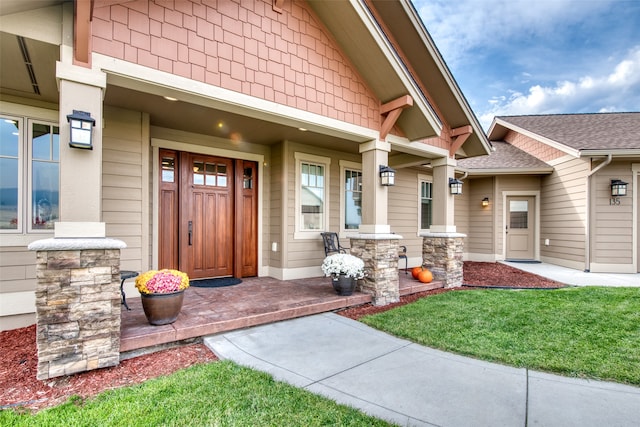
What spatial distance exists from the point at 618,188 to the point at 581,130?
2644 mm

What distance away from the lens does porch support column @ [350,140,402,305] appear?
4.58 metres

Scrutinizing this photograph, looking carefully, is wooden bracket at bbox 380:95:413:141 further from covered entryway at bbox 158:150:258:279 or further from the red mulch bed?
the red mulch bed

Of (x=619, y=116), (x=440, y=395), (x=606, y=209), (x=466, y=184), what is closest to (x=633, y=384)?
(x=440, y=395)

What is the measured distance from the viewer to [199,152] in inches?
206

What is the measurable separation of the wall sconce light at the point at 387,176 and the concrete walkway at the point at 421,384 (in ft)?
7.48

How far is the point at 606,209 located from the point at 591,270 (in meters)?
1.54

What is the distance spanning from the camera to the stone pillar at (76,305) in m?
2.31

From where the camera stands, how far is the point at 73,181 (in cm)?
246

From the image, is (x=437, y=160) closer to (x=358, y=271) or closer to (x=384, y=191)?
(x=384, y=191)

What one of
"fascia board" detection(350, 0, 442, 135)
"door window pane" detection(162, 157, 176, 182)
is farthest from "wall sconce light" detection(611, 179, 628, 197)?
"door window pane" detection(162, 157, 176, 182)

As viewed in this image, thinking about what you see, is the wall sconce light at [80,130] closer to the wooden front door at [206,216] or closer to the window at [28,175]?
the window at [28,175]

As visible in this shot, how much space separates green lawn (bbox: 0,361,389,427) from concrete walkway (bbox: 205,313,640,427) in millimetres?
184

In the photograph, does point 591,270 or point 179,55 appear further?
point 591,270

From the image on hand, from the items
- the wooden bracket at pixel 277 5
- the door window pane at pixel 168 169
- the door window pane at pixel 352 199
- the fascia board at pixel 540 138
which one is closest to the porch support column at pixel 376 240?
the door window pane at pixel 352 199
